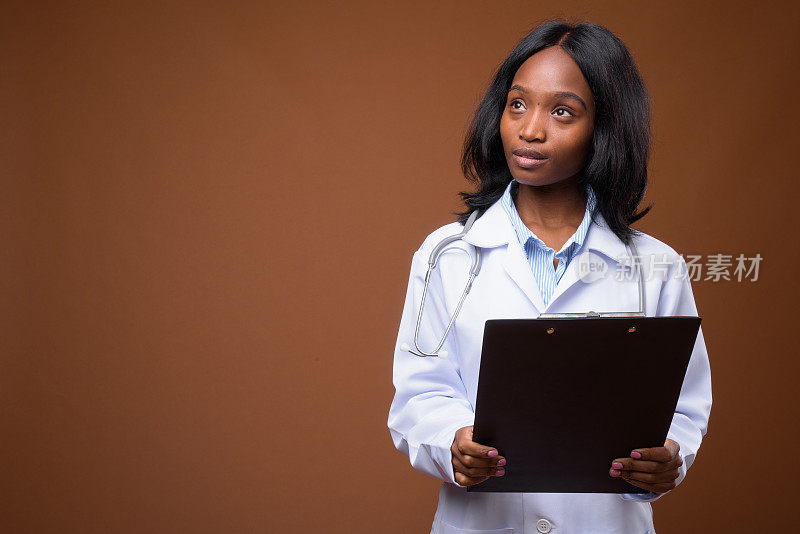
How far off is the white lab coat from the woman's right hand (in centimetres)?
4

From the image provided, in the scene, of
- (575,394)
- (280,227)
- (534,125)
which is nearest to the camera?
(575,394)

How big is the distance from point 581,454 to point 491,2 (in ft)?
4.76

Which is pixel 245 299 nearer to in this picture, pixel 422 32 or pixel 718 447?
pixel 422 32

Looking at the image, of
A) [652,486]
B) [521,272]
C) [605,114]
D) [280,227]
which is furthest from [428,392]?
[280,227]

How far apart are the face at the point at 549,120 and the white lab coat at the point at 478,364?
0.10 metres

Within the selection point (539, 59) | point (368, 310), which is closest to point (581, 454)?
point (539, 59)

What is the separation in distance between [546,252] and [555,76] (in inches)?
9.2

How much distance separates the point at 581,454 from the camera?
1.01 meters

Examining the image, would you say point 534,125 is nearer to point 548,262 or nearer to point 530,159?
point 530,159

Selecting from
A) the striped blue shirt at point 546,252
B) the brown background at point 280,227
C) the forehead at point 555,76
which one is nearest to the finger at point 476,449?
the striped blue shirt at point 546,252

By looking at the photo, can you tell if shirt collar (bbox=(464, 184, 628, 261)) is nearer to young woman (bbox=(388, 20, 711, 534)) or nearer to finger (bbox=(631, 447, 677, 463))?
young woman (bbox=(388, 20, 711, 534))

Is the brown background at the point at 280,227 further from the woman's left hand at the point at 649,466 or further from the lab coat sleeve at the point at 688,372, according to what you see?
the woman's left hand at the point at 649,466

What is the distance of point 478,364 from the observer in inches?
44.7

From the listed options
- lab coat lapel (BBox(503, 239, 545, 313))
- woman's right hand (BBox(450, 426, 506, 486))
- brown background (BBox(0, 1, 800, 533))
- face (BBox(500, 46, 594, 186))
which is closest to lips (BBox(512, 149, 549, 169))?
face (BBox(500, 46, 594, 186))
